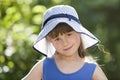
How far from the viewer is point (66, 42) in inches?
178

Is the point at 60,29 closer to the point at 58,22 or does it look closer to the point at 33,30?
the point at 58,22

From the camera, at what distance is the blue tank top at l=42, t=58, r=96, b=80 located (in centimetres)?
462

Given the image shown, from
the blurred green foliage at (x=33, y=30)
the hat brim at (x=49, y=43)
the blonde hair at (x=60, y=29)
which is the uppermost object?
the blonde hair at (x=60, y=29)

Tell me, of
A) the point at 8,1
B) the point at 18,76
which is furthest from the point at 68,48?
the point at 8,1

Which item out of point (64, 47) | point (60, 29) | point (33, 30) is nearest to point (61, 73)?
point (64, 47)

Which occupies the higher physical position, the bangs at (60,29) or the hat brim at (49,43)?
the bangs at (60,29)

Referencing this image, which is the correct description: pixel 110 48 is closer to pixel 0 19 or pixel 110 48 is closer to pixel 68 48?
pixel 0 19

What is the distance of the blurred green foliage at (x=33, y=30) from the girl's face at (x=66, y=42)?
1575 millimetres

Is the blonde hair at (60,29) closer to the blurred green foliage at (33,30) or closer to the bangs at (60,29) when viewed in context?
the bangs at (60,29)

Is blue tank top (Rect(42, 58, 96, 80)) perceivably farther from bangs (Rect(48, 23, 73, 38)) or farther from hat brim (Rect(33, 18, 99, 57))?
bangs (Rect(48, 23, 73, 38))

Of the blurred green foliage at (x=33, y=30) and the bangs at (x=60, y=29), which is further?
the blurred green foliage at (x=33, y=30)

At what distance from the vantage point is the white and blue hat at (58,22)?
4.53m

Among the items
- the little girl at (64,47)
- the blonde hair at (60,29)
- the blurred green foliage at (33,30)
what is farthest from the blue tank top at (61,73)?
the blurred green foliage at (33,30)

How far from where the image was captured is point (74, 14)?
4.63 metres
